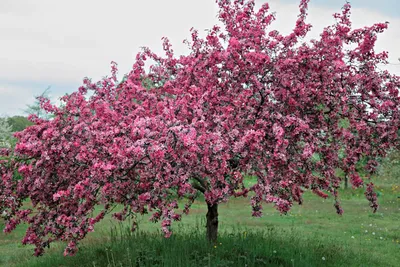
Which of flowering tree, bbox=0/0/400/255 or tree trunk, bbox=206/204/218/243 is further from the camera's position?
tree trunk, bbox=206/204/218/243

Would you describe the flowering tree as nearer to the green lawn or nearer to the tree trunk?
the tree trunk

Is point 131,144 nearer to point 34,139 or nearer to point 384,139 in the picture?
point 34,139

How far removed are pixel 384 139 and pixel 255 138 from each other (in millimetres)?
3355

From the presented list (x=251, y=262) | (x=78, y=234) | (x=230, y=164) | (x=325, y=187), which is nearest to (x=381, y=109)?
(x=325, y=187)

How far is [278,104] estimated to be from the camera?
8.43m

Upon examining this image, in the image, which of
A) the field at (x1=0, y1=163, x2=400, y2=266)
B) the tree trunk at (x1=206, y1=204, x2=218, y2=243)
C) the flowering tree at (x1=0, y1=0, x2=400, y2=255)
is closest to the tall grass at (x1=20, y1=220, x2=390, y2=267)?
the field at (x1=0, y1=163, x2=400, y2=266)

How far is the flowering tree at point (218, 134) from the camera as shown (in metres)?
6.91

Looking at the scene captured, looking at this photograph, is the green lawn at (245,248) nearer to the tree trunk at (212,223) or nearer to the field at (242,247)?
the field at (242,247)

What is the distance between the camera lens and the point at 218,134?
22.9ft

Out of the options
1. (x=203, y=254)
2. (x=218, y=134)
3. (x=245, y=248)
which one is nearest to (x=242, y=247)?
(x=245, y=248)

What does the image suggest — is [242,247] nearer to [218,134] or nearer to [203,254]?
[203,254]

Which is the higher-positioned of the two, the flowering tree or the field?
the flowering tree

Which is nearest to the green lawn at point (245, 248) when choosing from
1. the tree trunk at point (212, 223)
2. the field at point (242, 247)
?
the field at point (242, 247)

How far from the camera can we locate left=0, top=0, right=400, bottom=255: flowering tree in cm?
691
